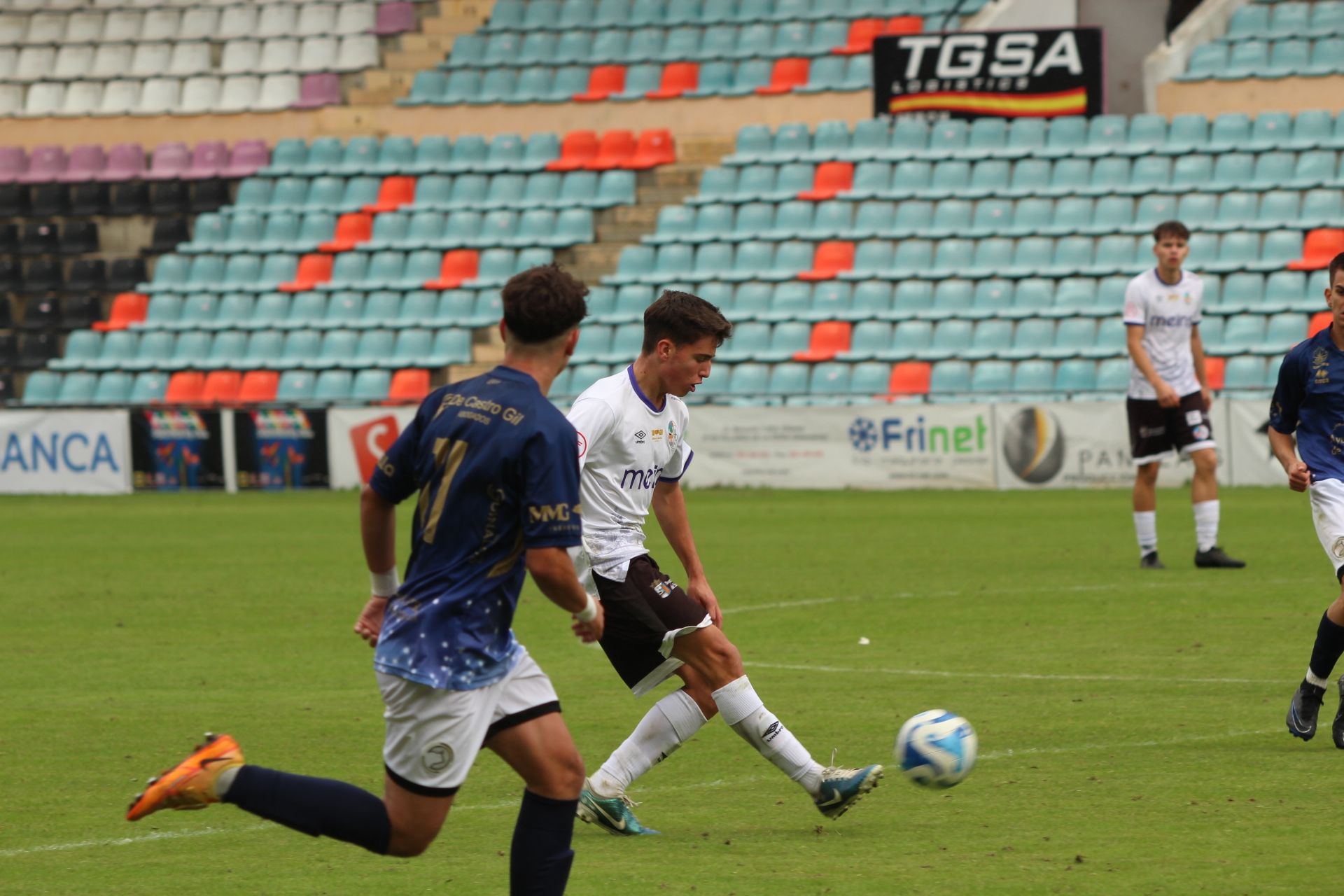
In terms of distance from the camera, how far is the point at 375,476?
16.2ft

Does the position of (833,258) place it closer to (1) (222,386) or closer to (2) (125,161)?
(1) (222,386)

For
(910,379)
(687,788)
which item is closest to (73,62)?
(910,379)

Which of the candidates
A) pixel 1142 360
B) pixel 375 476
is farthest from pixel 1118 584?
pixel 375 476

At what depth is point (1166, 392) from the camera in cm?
1370

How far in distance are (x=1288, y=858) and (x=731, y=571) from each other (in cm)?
933

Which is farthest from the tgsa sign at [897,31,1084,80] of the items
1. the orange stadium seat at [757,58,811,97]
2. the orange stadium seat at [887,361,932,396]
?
the orange stadium seat at [887,361,932,396]

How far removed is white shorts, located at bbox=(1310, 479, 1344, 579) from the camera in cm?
771

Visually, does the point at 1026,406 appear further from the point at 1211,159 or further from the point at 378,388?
the point at 378,388

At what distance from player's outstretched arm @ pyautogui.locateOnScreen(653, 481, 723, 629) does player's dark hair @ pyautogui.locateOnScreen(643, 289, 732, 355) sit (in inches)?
27.1

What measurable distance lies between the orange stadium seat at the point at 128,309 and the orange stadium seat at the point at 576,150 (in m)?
7.00

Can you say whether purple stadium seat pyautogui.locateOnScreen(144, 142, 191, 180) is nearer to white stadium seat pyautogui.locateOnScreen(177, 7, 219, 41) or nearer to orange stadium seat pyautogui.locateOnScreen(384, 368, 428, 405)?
white stadium seat pyautogui.locateOnScreen(177, 7, 219, 41)

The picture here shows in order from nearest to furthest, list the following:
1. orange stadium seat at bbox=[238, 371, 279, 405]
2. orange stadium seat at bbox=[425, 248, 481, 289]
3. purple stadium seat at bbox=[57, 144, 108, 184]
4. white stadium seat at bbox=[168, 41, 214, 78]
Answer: orange stadium seat at bbox=[238, 371, 279, 405], orange stadium seat at bbox=[425, 248, 481, 289], purple stadium seat at bbox=[57, 144, 108, 184], white stadium seat at bbox=[168, 41, 214, 78]

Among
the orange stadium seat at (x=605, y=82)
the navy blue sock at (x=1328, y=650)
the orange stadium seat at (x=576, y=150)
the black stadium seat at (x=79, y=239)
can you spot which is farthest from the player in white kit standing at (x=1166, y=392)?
the black stadium seat at (x=79, y=239)

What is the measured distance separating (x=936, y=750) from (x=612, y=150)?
80.7ft
